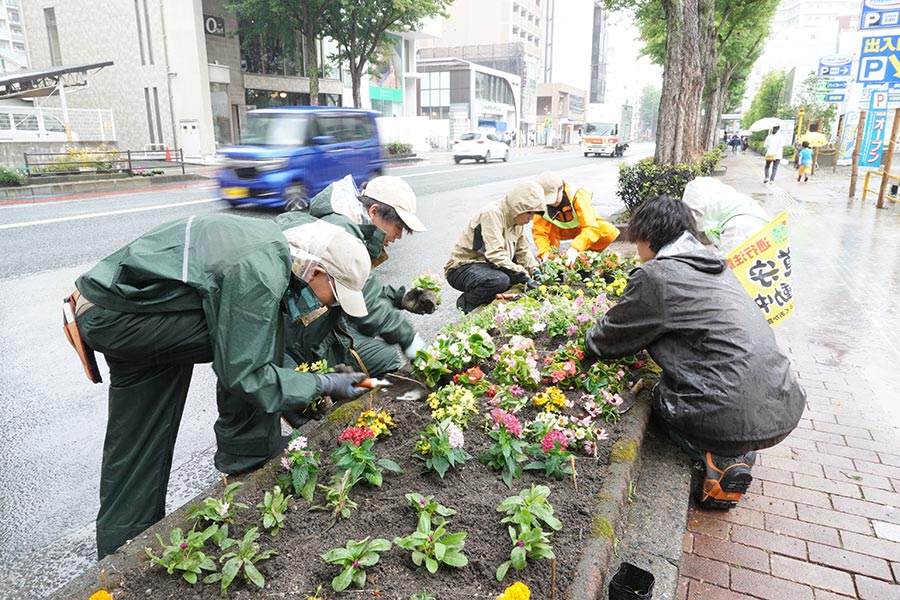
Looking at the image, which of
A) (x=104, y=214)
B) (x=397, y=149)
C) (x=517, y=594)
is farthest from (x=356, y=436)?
(x=397, y=149)

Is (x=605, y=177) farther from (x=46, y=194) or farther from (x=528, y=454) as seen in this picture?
(x=528, y=454)

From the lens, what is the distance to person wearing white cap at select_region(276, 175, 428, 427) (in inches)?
122

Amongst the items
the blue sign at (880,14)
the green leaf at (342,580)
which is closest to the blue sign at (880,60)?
the blue sign at (880,14)

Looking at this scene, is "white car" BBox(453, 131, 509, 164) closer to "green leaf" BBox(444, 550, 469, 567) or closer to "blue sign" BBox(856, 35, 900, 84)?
"blue sign" BBox(856, 35, 900, 84)

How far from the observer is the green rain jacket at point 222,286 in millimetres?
2090

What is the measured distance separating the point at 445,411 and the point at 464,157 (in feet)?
87.5

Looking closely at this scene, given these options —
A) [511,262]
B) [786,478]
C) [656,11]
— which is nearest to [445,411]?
[786,478]

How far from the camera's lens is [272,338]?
2.19m

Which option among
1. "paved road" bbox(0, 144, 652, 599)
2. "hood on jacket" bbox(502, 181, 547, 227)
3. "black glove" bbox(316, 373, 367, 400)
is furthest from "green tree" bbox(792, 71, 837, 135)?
"black glove" bbox(316, 373, 367, 400)

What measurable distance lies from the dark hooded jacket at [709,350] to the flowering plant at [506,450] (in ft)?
2.44

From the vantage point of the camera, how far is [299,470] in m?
2.34

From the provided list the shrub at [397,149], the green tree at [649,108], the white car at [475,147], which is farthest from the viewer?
the green tree at [649,108]

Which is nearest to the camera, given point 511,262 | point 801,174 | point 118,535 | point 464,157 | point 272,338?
point 272,338

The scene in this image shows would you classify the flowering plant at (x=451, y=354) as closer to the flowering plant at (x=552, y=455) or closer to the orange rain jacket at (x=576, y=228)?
the flowering plant at (x=552, y=455)
